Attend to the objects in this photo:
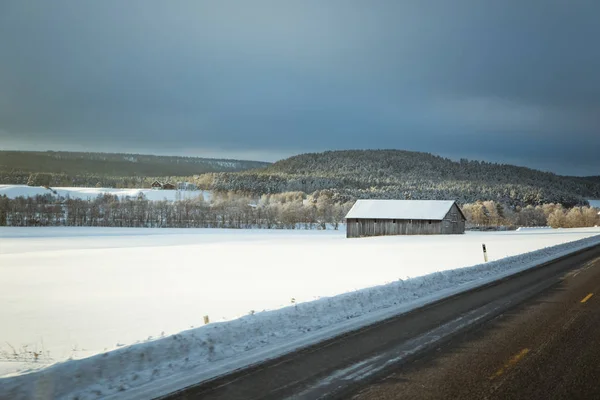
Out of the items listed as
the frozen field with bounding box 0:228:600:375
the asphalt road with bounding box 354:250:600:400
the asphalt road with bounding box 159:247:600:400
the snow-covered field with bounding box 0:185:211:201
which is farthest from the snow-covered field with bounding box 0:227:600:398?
the snow-covered field with bounding box 0:185:211:201

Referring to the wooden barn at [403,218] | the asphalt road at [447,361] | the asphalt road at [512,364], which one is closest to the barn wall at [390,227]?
the wooden barn at [403,218]

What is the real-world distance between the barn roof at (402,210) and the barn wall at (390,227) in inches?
28.9

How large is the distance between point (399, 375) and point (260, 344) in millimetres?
2752

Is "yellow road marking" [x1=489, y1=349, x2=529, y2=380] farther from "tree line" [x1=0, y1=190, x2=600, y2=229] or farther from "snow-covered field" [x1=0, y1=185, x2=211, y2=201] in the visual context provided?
"snow-covered field" [x1=0, y1=185, x2=211, y2=201]

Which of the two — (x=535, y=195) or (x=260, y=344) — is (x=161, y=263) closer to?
(x=260, y=344)

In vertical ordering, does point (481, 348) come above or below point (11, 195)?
below

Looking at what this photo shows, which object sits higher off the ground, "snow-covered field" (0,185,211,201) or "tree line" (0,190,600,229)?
"snow-covered field" (0,185,211,201)

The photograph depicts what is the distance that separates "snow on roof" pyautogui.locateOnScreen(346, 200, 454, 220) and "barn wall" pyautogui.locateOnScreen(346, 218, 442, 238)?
73 cm

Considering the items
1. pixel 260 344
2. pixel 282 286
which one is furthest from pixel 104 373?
pixel 282 286

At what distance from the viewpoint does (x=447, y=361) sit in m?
7.57

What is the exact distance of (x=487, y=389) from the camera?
20.7ft

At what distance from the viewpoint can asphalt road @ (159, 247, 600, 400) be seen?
626 cm

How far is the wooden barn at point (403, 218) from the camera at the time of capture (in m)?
69.9

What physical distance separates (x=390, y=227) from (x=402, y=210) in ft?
10.5
